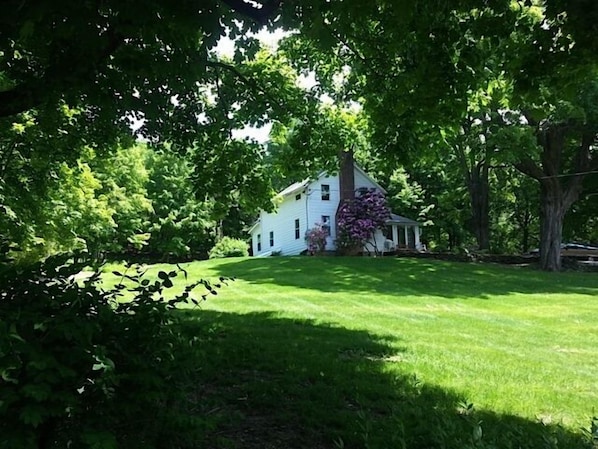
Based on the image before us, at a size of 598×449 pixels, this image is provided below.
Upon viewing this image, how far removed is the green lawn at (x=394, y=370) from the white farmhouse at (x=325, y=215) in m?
15.2

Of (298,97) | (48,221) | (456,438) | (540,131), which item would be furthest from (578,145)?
(456,438)

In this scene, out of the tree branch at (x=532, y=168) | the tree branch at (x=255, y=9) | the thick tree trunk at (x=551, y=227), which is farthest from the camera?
the tree branch at (x=532, y=168)

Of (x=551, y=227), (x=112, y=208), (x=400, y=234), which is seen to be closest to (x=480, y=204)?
(x=551, y=227)

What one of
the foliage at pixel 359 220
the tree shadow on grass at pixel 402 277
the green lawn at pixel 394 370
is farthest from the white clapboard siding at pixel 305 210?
the green lawn at pixel 394 370

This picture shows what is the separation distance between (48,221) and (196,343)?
17004mm

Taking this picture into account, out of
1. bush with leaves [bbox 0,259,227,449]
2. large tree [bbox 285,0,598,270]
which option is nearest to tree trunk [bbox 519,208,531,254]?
large tree [bbox 285,0,598,270]

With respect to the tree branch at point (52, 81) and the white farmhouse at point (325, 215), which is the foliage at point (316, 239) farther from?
the tree branch at point (52, 81)

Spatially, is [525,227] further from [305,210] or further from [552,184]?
[305,210]

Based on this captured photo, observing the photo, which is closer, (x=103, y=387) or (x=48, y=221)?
(x=103, y=387)

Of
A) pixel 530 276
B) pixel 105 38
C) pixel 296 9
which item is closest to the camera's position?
pixel 105 38

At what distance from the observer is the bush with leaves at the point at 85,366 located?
88.7 inches

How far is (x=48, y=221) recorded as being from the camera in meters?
18.5

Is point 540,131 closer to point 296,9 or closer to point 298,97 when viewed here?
point 298,97

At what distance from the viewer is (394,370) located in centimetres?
576
